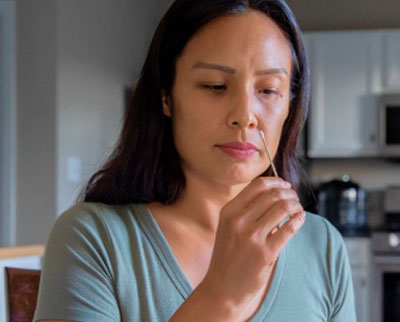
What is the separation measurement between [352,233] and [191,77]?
3.18m

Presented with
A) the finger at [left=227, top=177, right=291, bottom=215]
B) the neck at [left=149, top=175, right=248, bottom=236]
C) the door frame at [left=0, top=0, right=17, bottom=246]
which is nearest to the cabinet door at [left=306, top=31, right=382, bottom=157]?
the door frame at [left=0, top=0, right=17, bottom=246]

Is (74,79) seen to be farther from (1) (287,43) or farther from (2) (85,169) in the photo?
(1) (287,43)

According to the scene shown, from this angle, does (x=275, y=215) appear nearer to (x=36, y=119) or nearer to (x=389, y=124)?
(x=36, y=119)

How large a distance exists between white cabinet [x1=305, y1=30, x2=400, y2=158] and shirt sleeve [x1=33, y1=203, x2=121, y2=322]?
347 cm

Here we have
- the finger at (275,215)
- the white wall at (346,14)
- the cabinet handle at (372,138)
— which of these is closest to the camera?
the finger at (275,215)

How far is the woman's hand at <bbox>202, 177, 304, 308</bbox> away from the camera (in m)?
0.69

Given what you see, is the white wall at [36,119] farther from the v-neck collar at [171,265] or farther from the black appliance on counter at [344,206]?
the v-neck collar at [171,265]

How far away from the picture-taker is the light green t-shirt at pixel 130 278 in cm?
81

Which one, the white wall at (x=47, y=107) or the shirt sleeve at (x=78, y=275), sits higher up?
the white wall at (x=47, y=107)

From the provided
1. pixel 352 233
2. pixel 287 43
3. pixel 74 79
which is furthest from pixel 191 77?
pixel 352 233

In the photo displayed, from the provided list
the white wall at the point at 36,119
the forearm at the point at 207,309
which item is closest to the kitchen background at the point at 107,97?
the white wall at the point at 36,119

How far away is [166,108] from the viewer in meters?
0.98

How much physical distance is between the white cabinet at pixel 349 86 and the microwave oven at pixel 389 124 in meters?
0.09

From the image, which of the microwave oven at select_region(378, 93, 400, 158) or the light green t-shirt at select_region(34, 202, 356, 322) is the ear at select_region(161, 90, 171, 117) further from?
the microwave oven at select_region(378, 93, 400, 158)
